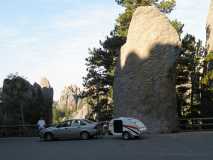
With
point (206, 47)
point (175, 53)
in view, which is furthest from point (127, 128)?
point (206, 47)

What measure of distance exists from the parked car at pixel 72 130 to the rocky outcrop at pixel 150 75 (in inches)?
178

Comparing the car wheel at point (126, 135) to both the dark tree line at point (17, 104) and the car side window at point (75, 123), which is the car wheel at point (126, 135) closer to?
the car side window at point (75, 123)

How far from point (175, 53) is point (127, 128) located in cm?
911

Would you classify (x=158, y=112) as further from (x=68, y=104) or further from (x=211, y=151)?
(x=68, y=104)

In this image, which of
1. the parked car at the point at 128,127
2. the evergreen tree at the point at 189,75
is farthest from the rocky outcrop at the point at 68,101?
the parked car at the point at 128,127

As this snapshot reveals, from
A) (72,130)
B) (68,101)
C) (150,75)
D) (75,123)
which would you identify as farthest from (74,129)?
(68,101)

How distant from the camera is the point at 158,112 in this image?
119 ft

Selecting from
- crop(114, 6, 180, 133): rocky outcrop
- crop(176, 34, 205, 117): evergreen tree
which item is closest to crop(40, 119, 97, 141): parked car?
crop(114, 6, 180, 133): rocky outcrop

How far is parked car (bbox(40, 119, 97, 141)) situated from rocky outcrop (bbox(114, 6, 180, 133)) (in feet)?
14.9

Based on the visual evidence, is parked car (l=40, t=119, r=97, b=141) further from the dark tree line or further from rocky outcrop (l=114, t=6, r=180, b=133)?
the dark tree line

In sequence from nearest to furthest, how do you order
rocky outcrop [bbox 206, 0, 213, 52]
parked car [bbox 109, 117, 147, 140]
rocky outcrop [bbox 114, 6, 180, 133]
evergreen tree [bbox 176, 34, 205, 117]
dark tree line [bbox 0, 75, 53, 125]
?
1. parked car [bbox 109, 117, 147, 140]
2. rocky outcrop [bbox 114, 6, 180, 133]
3. evergreen tree [bbox 176, 34, 205, 117]
4. rocky outcrop [bbox 206, 0, 213, 52]
5. dark tree line [bbox 0, 75, 53, 125]

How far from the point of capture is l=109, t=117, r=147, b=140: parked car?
1235 inches

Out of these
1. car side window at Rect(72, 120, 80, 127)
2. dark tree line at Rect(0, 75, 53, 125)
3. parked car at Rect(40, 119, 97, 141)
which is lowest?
parked car at Rect(40, 119, 97, 141)

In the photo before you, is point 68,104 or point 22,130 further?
point 68,104
